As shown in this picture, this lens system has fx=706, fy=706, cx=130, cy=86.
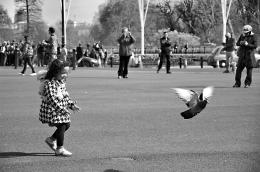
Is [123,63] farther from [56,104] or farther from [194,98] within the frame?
[194,98]

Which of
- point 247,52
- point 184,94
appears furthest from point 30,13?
point 247,52

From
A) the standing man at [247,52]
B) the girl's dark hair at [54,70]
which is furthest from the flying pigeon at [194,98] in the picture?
the standing man at [247,52]

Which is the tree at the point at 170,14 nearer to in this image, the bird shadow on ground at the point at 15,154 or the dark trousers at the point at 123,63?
the dark trousers at the point at 123,63

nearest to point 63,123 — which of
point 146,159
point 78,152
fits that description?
point 78,152

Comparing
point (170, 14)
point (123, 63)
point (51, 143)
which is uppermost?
point (170, 14)

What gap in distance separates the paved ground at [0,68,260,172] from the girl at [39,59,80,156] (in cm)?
18

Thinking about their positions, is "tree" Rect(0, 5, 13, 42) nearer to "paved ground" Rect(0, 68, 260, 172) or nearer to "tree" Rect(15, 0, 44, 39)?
"tree" Rect(15, 0, 44, 39)

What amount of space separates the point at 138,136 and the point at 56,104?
202cm

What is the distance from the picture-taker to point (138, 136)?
9.51 m

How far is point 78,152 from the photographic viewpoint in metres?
Result: 8.15

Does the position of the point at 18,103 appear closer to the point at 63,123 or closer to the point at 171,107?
the point at 171,107

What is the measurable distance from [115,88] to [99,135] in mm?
9675

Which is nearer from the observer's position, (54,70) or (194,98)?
(194,98)

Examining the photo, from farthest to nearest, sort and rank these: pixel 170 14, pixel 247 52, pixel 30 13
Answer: pixel 170 14
pixel 247 52
pixel 30 13
